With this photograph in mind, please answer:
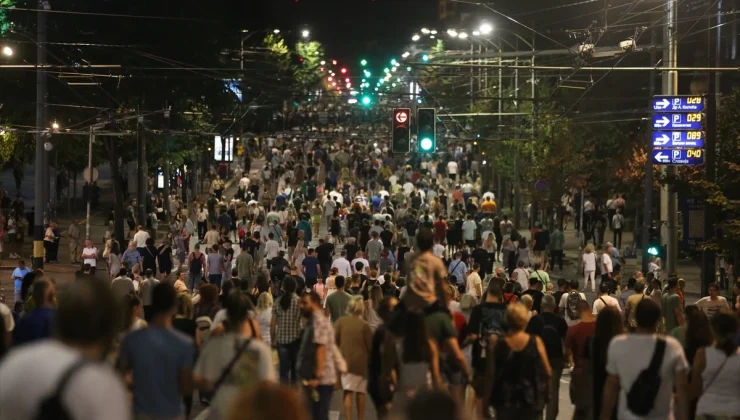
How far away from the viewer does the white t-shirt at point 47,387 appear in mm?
4492

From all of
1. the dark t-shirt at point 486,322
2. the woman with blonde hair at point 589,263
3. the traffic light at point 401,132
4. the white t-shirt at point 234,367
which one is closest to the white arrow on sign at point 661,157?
the woman with blonde hair at point 589,263

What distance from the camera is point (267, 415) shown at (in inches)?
157

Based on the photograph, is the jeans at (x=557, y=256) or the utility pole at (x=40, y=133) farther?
the jeans at (x=557, y=256)

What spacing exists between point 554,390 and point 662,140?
1882 centimetres

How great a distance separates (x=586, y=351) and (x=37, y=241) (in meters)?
21.6

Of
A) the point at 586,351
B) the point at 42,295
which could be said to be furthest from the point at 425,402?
the point at 586,351

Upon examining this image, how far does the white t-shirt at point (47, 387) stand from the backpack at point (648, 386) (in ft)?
15.4

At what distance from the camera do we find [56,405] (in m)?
4.50

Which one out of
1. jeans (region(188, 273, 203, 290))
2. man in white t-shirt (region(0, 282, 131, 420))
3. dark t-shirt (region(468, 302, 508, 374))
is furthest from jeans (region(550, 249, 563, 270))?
man in white t-shirt (region(0, 282, 131, 420))

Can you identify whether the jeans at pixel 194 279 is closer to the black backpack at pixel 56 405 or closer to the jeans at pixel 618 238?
the jeans at pixel 618 238

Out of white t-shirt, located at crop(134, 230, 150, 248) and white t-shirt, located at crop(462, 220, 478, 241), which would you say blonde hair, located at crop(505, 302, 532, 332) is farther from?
white t-shirt, located at crop(462, 220, 478, 241)

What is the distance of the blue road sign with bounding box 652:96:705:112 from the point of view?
29.5m

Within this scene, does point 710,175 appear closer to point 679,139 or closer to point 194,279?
point 679,139

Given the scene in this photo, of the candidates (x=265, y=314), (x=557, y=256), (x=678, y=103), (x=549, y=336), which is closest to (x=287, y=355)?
(x=265, y=314)
